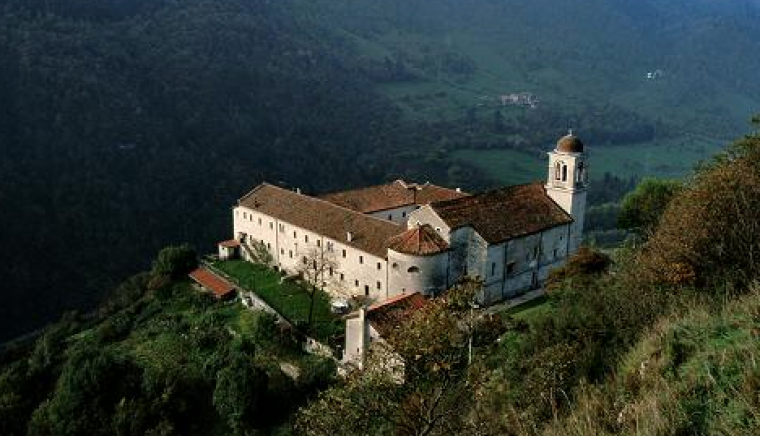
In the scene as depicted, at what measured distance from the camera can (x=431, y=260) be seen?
46625mm

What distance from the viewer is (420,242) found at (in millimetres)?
46906

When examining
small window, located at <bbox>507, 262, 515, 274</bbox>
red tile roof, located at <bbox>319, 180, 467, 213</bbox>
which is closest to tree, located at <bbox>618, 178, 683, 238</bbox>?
small window, located at <bbox>507, 262, 515, 274</bbox>

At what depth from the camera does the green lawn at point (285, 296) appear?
49781mm

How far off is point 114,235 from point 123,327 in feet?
162

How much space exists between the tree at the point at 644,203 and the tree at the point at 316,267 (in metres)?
22.0

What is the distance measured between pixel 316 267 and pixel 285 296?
333cm

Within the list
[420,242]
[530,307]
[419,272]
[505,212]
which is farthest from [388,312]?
[505,212]

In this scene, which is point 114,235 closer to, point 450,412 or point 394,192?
point 394,192

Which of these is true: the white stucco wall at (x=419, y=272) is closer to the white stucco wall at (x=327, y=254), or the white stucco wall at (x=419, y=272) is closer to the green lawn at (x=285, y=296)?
the white stucco wall at (x=327, y=254)

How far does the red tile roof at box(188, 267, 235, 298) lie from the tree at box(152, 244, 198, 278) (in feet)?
5.26

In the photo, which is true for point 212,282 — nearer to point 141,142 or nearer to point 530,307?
point 530,307

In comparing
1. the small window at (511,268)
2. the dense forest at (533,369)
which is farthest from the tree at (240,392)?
the small window at (511,268)

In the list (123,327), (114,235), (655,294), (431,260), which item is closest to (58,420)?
(123,327)

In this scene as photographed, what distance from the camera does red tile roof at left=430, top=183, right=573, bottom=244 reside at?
48.2m
